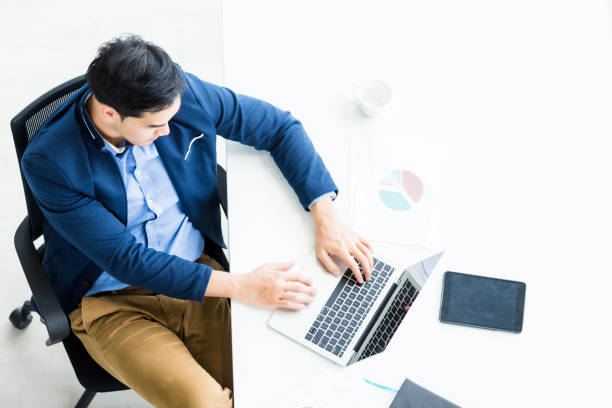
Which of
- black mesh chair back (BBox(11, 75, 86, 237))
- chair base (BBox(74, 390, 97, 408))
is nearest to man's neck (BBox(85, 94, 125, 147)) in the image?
black mesh chair back (BBox(11, 75, 86, 237))

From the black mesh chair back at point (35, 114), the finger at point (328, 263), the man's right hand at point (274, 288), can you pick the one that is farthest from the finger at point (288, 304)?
the black mesh chair back at point (35, 114)

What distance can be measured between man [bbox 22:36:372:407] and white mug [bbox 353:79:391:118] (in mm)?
186

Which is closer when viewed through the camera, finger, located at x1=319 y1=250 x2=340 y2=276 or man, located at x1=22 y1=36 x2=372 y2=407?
man, located at x1=22 y1=36 x2=372 y2=407

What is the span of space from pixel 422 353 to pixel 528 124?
665mm

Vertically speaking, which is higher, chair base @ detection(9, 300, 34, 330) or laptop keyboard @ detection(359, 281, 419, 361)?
laptop keyboard @ detection(359, 281, 419, 361)

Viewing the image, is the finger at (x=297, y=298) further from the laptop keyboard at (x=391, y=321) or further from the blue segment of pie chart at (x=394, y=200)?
the blue segment of pie chart at (x=394, y=200)

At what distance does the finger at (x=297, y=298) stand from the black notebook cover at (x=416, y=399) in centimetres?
28

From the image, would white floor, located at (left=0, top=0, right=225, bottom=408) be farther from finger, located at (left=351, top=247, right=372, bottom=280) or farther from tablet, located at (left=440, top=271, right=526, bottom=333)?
tablet, located at (left=440, top=271, right=526, bottom=333)

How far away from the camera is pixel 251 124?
Answer: 143 cm

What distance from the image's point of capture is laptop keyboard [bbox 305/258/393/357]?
130 centimetres

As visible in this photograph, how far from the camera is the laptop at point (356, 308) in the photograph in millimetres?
1299

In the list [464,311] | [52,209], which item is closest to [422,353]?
[464,311]

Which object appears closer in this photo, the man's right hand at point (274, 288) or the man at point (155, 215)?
the man at point (155, 215)

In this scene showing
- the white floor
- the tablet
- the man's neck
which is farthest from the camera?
the white floor
